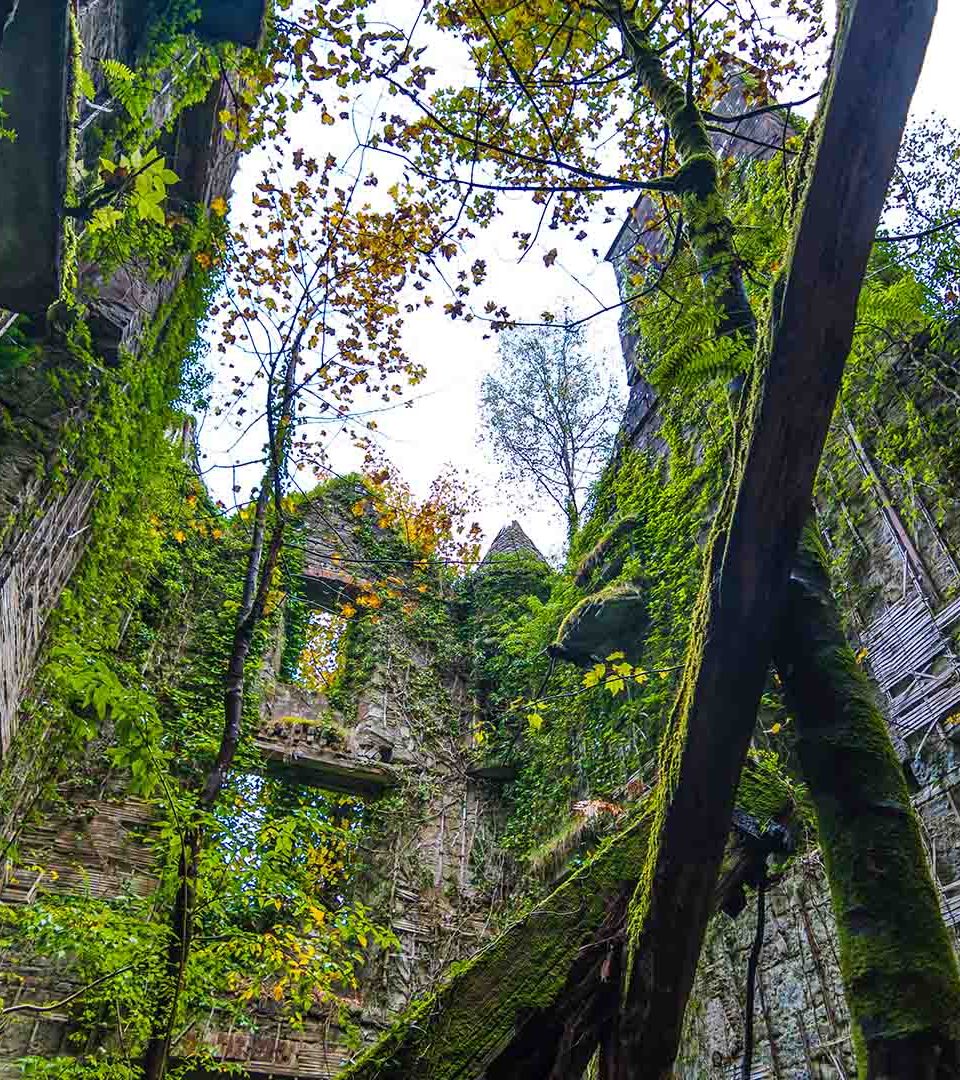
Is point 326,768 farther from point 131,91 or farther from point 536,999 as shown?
point 536,999

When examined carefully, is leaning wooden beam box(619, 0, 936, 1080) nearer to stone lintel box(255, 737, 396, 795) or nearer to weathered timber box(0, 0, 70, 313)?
weathered timber box(0, 0, 70, 313)

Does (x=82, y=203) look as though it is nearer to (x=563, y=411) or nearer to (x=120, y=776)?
(x=120, y=776)

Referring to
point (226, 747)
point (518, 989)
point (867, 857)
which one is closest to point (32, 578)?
point (226, 747)

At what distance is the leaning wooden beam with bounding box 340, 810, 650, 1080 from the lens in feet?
5.71

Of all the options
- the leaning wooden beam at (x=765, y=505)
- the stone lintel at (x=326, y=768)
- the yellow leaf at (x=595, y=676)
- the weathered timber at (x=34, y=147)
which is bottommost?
the leaning wooden beam at (x=765, y=505)

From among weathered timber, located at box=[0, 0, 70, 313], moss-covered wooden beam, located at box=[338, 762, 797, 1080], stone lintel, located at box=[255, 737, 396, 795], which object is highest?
weathered timber, located at box=[0, 0, 70, 313]

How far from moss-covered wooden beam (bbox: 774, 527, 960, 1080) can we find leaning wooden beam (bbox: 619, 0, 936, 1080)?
0.25 metres

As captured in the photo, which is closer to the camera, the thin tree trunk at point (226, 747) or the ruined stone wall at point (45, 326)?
the ruined stone wall at point (45, 326)

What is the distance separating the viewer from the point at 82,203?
327 cm

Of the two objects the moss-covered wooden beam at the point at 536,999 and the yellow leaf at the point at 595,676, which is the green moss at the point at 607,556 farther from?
the moss-covered wooden beam at the point at 536,999

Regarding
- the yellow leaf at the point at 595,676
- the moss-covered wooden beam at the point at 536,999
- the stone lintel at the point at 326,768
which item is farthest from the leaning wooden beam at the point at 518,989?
the stone lintel at the point at 326,768

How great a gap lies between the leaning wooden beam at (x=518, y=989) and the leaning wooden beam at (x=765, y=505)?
20 cm

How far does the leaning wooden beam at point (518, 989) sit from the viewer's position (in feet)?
5.71

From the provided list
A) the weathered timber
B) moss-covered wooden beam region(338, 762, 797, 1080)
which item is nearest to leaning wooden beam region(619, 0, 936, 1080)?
moss-covered wooden beam region(338, 762, 797, 1080)
